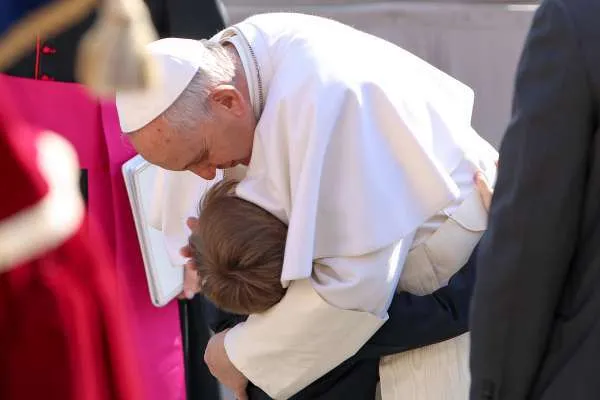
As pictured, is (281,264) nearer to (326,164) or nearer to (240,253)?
(240,253)

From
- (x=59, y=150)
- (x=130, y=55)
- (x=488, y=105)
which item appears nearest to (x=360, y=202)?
(x=130, y=55)

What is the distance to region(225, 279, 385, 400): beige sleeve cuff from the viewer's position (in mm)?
2086

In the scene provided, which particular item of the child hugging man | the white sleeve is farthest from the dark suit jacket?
the child hugging man

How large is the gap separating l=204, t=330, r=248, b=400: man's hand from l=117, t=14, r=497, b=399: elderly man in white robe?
0.21 feet

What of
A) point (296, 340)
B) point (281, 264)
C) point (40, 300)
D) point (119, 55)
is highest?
point (119, 55)

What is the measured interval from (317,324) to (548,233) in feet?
2.02

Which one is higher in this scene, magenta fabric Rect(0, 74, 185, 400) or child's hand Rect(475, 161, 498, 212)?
child's hand Rect(475, 161, 498, 212)

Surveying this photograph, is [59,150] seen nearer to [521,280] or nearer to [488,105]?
[521,280]

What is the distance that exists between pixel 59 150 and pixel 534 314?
2.32ft

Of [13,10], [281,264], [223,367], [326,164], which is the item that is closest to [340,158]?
[326,164]

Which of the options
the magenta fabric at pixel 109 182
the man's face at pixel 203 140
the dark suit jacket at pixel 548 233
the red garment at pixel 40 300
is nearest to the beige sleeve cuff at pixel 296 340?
the man's face at pixel 203 140

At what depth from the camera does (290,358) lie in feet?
7.11

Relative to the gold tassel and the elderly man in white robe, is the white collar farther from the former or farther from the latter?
the gold tassel

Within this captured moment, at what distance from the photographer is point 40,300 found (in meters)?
1.30
